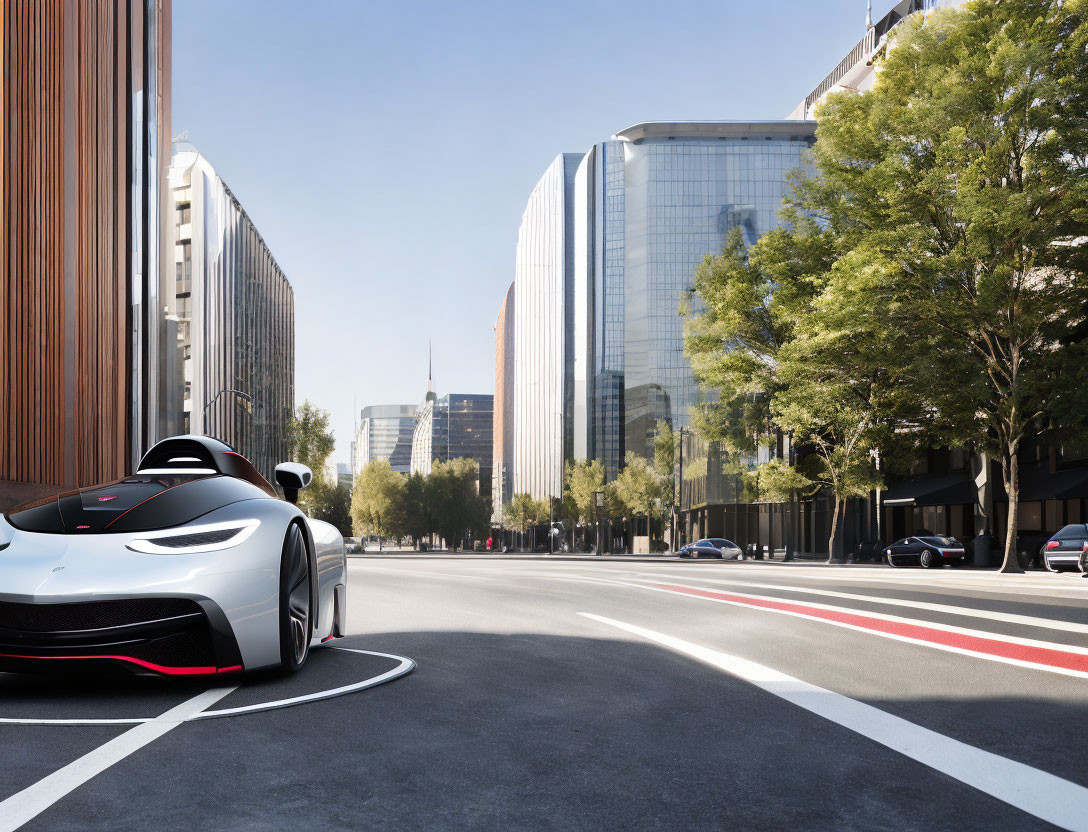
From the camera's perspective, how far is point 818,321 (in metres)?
26.6

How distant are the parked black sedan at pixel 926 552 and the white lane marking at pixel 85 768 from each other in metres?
32.9

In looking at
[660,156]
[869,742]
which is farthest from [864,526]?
[660,156]

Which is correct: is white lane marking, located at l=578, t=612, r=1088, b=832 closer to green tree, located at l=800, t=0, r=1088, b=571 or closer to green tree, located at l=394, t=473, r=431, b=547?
green tree, located at l=800, t=0, r=1088, b=571

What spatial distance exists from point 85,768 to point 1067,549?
27.4 metres

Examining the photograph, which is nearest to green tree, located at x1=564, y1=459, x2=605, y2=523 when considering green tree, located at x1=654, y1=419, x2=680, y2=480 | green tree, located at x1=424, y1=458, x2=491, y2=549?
green tree, located at x1=424, y1=458, x2=491, y2=549

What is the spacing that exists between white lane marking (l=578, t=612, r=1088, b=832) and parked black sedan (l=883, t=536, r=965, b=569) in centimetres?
3054

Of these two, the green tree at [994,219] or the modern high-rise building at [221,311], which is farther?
the modern high-rise building at [221,311]

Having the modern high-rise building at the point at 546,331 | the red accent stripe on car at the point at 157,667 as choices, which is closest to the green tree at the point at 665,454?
the modern high-rise building at the point at 546,331

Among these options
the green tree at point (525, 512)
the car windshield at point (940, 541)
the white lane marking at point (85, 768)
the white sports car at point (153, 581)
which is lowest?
the green tree at point (525, 512)

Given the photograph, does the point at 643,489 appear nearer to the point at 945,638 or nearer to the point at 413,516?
the point at 413,516

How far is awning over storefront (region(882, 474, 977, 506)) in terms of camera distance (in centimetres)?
4038

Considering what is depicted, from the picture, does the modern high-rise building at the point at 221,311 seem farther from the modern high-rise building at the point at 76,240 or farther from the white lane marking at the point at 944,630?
the white lane marking at the point at 944,630

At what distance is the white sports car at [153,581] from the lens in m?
5.09

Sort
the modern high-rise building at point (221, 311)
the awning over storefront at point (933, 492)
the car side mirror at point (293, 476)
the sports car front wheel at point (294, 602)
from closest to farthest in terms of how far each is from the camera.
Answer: the sports car front wheel at point (294, 602), the car side mirror at point (293, 476), the awning over storefront at point (933, 492), the modern high-rise building at point (221, 311)
